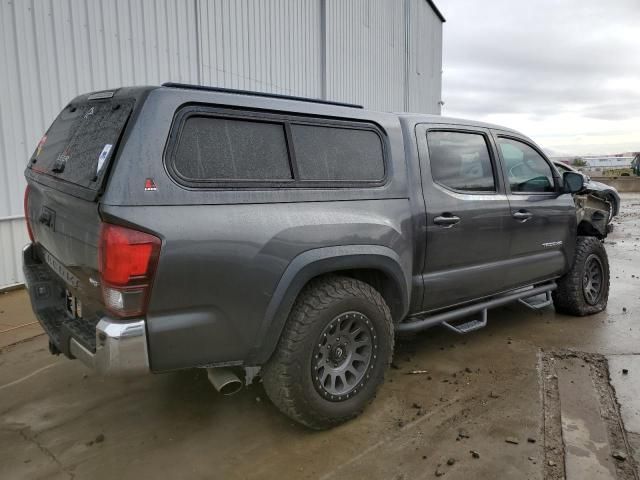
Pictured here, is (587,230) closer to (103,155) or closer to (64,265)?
(103,155)

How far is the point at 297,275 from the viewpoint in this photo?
2645 mm

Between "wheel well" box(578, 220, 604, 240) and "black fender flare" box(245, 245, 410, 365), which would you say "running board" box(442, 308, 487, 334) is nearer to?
"black fender flare" box(245, 245, 410, 365)

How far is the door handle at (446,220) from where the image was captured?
137 inches

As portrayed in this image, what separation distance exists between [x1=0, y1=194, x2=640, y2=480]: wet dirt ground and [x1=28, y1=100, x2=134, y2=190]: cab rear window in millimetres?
1559

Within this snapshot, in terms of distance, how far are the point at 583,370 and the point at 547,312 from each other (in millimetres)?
1597

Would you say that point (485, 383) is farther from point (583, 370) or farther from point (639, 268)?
point (639, 268)

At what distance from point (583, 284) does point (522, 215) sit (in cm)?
154

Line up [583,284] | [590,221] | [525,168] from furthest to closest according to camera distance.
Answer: [590,221] < [583,284] < [525,168]

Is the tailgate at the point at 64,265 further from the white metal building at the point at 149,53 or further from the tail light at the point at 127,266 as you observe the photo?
the white metal building at the point at 149,53

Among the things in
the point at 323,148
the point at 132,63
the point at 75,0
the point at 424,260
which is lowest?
the point at 424,260

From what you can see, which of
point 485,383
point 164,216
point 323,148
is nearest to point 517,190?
point 485,383

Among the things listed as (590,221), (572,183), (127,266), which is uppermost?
(572,183)

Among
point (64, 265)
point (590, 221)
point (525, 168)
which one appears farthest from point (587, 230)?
point (64, 265)

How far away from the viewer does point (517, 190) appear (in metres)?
4.25
